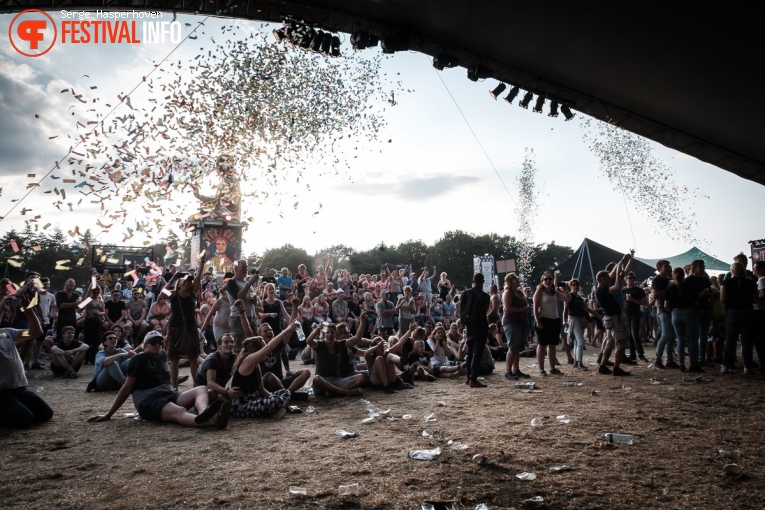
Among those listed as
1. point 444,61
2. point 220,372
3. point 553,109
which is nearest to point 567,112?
point 553,109

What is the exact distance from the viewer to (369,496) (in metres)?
3.40

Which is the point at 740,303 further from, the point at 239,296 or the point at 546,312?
the point at 239,296

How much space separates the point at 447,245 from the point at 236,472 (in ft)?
207

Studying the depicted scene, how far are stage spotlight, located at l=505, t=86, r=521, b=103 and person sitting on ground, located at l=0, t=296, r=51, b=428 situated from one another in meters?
10.6

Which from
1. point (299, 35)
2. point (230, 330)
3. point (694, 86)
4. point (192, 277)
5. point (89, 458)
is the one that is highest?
point (299, 35)

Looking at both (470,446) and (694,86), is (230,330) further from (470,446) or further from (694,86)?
(694,86)

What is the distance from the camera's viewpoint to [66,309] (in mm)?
10805

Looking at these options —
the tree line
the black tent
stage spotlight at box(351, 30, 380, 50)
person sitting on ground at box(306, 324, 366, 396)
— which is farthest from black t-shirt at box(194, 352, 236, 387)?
the tree line

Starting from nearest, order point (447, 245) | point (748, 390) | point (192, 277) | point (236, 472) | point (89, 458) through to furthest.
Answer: point (236, 472)
point (89, 458)
point (748, 390)
point (192, 277)
point (447, 245)

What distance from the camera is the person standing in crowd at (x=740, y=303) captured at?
8.37m

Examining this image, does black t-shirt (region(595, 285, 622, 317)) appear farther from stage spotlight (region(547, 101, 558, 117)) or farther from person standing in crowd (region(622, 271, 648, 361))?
stage spotlight (region(547, 101, 558, 117))

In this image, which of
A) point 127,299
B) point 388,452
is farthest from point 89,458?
point 127,299

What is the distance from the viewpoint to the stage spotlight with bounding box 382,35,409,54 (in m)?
9.69

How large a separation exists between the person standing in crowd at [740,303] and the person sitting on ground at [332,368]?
6719mm
